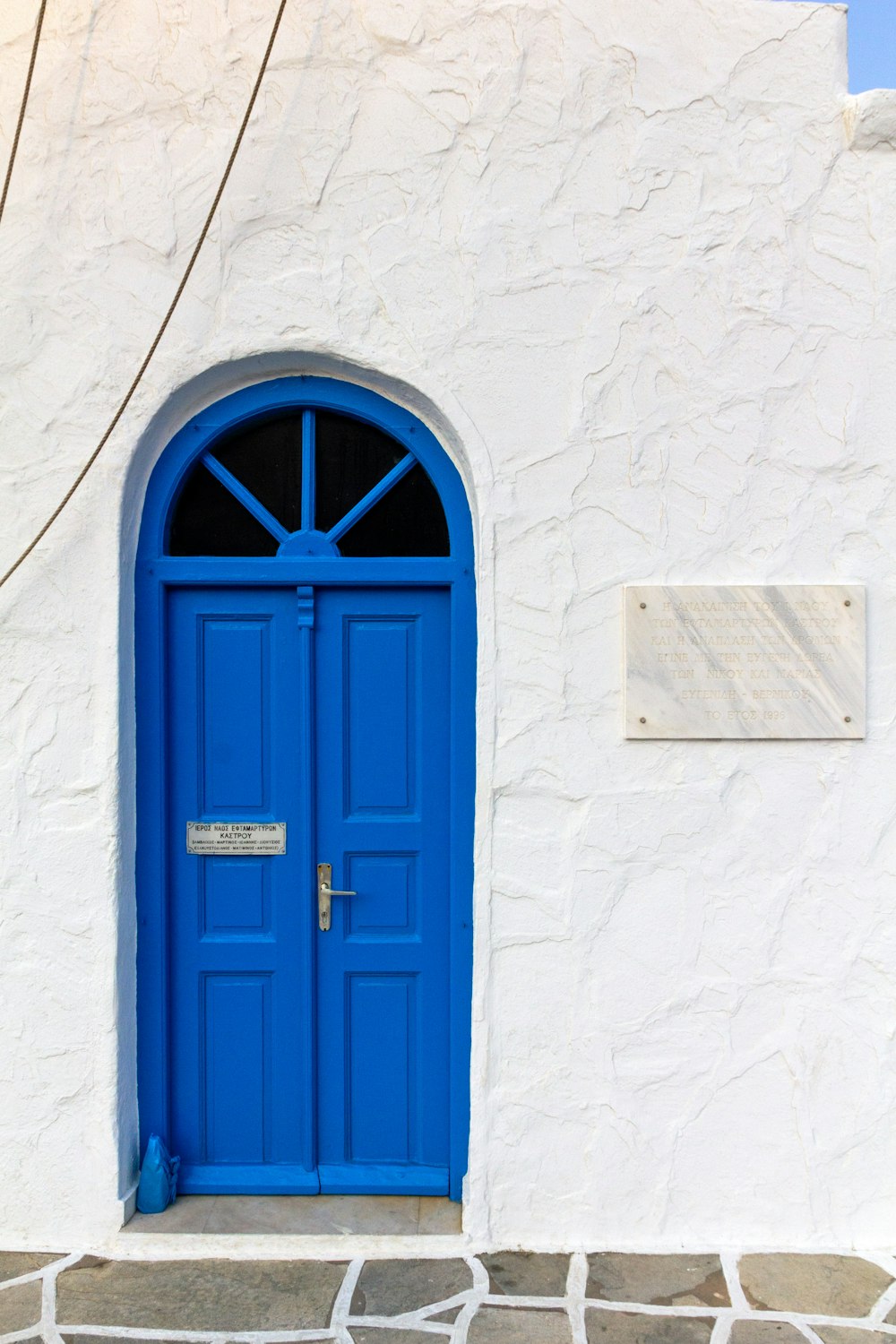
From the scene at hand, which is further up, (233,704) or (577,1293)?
(233,704)

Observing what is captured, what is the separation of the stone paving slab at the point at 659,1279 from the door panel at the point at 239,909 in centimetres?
100

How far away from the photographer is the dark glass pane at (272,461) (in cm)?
335

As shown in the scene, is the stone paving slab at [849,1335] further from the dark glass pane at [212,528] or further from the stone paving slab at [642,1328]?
the dark glass pane at [212,528]

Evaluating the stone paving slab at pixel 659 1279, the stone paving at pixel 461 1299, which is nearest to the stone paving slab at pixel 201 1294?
the stone paving at pixel 461 1299

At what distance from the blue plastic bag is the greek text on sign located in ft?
3.22

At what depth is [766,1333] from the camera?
272cm

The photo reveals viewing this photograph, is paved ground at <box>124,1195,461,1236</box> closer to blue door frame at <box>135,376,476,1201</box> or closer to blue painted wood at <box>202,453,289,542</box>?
blue door frame at <box>135,376,476,1201</box>

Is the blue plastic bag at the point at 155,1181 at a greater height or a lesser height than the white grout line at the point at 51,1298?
greater

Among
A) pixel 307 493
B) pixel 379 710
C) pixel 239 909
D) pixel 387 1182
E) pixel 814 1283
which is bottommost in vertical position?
pixel 814 1283

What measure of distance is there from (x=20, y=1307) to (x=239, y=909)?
4.18 feet

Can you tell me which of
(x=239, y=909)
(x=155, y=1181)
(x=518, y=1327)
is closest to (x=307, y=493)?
(x=239, y=909)

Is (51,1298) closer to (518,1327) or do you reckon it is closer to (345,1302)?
(345,1302)

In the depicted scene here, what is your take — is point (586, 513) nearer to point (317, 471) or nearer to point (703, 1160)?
point (317, 471)

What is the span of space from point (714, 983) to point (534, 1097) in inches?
A: 27.3
